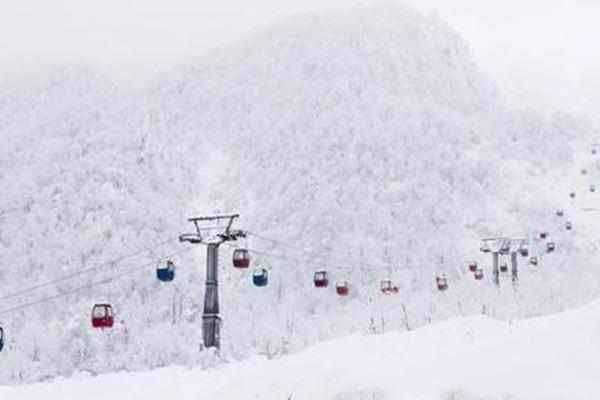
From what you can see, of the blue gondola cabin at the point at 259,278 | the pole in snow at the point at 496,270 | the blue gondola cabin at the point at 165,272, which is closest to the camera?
the blue gondola cabin at the point at 165,272

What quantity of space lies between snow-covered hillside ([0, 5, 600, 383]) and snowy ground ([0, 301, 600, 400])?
155ft

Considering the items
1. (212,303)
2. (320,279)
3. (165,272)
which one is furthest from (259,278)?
(320,279)

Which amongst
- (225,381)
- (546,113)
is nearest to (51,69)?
(546,113)

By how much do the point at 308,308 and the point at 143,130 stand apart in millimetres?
66796

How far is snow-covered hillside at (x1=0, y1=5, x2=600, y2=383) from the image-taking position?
90.4 meters

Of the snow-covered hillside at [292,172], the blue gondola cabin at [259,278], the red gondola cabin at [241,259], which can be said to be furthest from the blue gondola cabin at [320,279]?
the snow-covered hillside at [292,172]

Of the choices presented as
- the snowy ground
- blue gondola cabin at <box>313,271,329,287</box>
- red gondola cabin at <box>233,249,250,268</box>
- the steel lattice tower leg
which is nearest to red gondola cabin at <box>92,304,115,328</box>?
the steel lattice tower leg

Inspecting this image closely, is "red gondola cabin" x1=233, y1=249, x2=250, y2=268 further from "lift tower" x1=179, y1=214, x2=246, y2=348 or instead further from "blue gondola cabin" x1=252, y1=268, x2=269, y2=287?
"lift tower" x1=179, y1=214, x2=246, y2=348

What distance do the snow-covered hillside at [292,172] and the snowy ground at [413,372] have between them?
47.4 meters

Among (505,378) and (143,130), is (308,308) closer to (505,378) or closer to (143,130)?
(143,130)

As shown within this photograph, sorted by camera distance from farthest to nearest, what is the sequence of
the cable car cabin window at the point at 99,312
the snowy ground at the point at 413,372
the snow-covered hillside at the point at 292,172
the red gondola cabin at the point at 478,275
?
the snow-covered hillside at the point at 292,172
the red gondola cabin at the point at 478,275
the cable car cabin window at the point at 99,312
the snowy ground at the point at 413,372

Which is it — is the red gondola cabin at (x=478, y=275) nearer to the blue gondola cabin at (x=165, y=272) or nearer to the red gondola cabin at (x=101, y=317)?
the blue gondola cabin at (x=165, y=272)

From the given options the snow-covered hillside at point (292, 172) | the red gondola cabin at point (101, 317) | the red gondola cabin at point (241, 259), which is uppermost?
the snow-covered hillside at point (292, 172)

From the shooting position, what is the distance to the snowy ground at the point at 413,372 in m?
8.64
